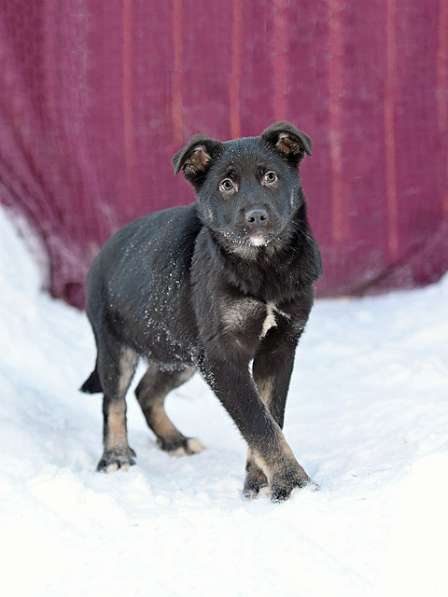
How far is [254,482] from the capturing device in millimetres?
5129

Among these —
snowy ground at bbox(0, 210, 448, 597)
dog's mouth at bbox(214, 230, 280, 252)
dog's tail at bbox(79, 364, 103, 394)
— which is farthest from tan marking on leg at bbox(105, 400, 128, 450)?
dog's mouth at bbox(214, 230, 280, 252)

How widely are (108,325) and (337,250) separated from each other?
3466 mm

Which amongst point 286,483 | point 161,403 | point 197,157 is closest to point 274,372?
point 286,483

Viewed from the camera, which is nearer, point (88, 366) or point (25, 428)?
point (25, 428)

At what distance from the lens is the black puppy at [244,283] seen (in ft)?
16.1

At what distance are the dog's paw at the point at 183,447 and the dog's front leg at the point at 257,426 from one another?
1283 mm

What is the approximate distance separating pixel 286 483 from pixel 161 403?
176 cm

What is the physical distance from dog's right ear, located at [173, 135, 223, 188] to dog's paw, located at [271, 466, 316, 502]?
1.48m

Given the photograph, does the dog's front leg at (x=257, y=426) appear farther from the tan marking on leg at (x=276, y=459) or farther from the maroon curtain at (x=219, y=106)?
the maroon curtain at (x=219, y=106)

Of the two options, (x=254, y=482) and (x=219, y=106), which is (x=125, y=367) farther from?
(x=219, y=106)

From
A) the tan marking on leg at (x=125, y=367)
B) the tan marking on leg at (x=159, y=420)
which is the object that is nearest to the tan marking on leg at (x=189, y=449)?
the tan marking on leg at (x=159, y=420)

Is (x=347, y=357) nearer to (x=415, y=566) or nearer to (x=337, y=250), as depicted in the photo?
(x=337, y=250)

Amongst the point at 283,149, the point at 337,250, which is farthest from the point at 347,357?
the point at 283,149

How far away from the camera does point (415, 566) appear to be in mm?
3721
